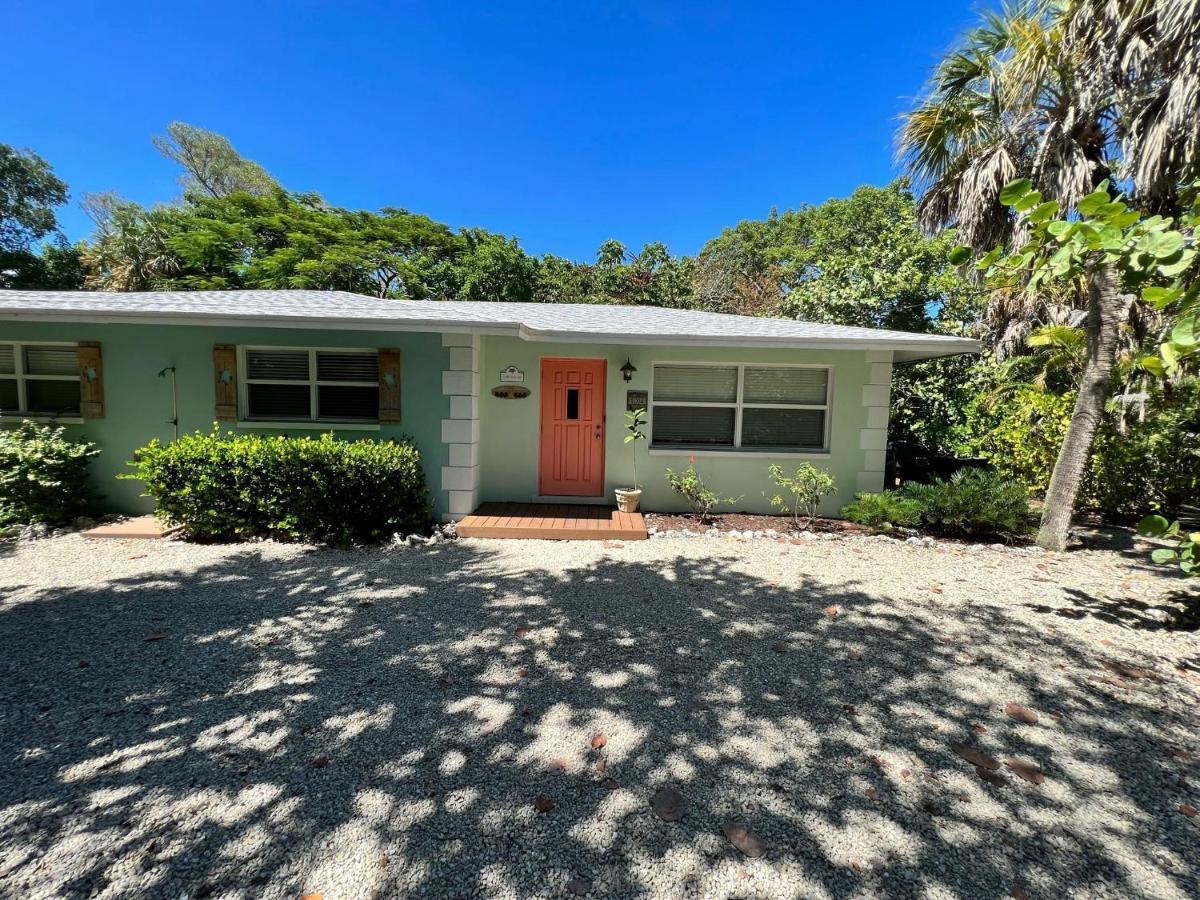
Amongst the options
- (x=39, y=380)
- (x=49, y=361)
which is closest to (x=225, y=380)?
(x=49, y=361)

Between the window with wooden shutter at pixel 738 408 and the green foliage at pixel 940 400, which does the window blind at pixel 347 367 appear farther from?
the green foliage at pixel 940 400

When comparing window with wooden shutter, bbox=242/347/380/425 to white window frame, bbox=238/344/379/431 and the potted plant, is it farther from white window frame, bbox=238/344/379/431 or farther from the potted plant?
the potted plant

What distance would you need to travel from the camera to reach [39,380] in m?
6.48

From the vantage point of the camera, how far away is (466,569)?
191 inches

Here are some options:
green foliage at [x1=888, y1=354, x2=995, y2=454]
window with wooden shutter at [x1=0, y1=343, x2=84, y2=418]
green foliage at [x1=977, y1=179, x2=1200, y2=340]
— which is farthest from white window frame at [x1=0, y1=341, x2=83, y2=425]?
green foliage at [x1=888, y1=354, x2=995, y2=454]

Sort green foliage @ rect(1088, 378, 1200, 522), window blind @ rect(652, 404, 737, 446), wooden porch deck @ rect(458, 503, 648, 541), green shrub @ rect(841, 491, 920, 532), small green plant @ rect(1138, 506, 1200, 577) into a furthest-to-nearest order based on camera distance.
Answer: window blind @ rect(652, 404, 737, 446), green foliage @ rect(1088, 378, 1200, 522), green shrub @ rect(841, 491, 920, 532), wooden porch deck @ rect(458, 503, 648, 541), small green plant @ rect(1138, 506, 1200, 577)

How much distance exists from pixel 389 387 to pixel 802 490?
18.0 feet

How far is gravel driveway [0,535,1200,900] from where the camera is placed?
5.61ft

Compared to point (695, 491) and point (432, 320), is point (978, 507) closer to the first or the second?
point (695, 491)

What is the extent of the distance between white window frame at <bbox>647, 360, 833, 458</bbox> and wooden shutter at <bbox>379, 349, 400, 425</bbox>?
3.35m

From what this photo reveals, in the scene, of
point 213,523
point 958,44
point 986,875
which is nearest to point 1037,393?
point 958,44

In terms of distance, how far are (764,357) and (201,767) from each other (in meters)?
6.84

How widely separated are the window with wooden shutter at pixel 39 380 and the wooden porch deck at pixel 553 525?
5.42 metres

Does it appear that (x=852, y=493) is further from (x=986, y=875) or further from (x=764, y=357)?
(x=986, y=875)
